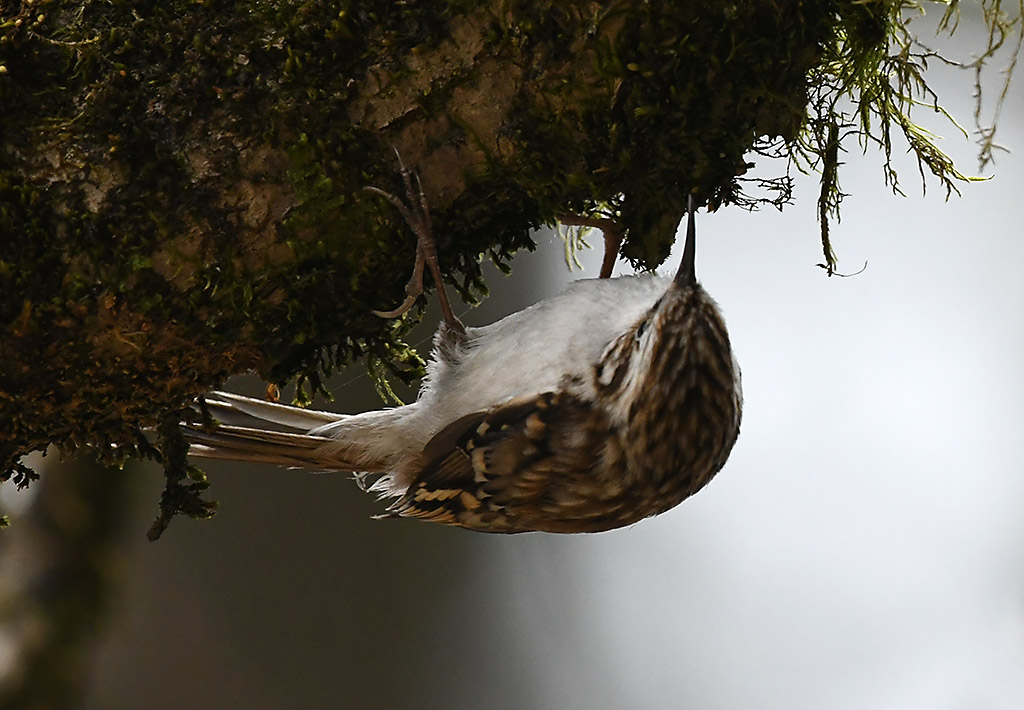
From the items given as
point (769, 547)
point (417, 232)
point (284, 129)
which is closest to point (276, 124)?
point (284, 129)

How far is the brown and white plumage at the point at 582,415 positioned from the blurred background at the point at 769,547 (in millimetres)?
820

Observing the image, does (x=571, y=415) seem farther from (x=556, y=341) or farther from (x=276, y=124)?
(x=276, y=124)

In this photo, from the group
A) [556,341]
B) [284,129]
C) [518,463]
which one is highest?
[284,129]

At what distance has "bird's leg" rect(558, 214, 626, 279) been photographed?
2.87 feet

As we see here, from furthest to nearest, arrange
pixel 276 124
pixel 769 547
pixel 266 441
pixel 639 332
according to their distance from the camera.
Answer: pixel 769 547
pixel 266 441
pixel 639 332
pixel 276 124

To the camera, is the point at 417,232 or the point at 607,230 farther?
the point at 607,230

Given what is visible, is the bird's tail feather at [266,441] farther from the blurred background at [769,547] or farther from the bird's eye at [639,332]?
the blurred background at [769,547]

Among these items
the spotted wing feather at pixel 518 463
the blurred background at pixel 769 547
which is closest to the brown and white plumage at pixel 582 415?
the spotted wing feather at pixel 518 463

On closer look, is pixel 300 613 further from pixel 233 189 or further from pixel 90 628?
pixel 233 189

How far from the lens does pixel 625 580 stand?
2.05 m

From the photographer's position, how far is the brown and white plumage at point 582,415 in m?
0.83

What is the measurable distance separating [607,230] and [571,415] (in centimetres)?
21

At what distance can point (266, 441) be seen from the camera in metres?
0.96

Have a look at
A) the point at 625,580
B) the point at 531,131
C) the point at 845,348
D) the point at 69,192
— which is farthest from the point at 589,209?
the point at 625,580
